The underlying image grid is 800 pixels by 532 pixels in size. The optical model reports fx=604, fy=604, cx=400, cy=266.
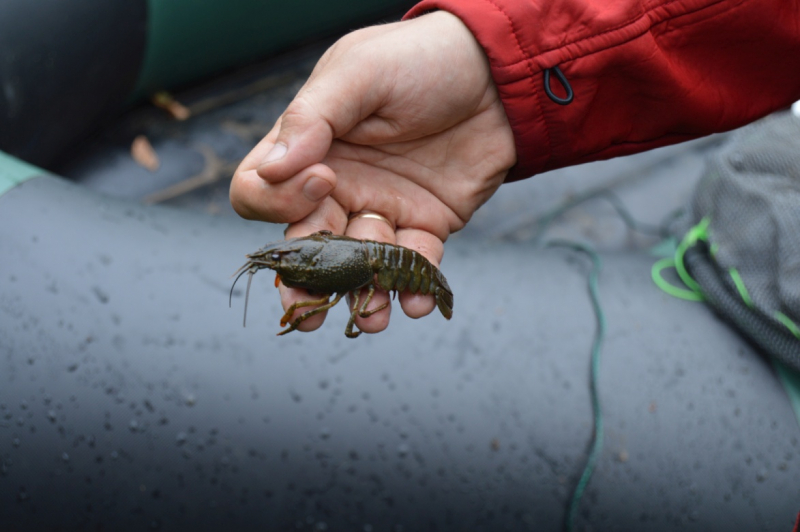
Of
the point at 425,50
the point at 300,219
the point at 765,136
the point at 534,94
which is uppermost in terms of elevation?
the point at 425,50

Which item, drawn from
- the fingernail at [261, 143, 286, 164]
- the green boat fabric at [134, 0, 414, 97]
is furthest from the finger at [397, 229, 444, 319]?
A: the green boat fabric at [134, 0, 414, 97]

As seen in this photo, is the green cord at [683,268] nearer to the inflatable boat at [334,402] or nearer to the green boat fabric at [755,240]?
the green boat fabric at [755,240]

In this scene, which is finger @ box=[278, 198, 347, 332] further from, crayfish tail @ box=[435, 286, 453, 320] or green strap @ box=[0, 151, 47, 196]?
green strap @ box=[0, 151, 47, 196]

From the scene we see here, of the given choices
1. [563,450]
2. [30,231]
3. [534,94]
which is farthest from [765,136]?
[30,231]

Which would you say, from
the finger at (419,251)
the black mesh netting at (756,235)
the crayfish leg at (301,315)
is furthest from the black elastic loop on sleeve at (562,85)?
the black mesh netting at (756,235)

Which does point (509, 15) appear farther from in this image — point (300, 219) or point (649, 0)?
point (300, 219)

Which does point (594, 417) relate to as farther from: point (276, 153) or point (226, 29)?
point (226, 29)
